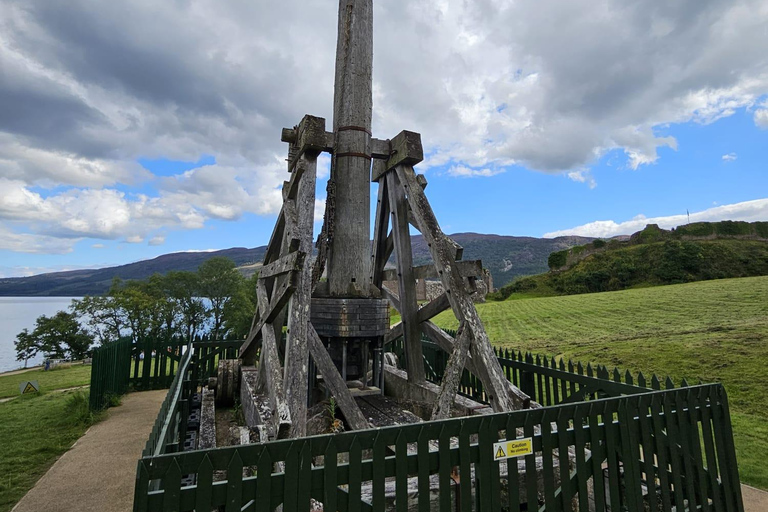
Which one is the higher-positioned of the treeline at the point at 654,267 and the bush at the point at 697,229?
the bush at the point at 697,229

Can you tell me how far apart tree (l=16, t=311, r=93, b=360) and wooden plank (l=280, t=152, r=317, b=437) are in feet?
150

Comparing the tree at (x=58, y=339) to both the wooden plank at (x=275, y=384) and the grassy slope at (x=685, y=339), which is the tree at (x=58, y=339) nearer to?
the grassy slope at (x=685, y=339)

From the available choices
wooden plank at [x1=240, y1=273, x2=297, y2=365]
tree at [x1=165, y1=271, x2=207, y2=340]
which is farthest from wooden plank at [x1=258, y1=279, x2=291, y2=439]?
tree at [x1=165, y1=271, x2=207, y2=340]

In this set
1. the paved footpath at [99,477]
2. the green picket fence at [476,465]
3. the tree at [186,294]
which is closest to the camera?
the green picket fence at [476,465]

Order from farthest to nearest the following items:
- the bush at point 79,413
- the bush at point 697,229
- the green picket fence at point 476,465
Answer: the bush at point 697,229 → the bush at point 79,413 → the green picket fence at point 476,465

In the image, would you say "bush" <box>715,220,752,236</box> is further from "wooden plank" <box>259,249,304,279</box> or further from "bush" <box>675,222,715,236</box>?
"wooden plank" <box>259,249,304,279</box>

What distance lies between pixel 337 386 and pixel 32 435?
6326mm

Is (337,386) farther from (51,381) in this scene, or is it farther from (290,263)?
(51,381)

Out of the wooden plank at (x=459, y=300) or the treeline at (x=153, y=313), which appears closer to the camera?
the wooden plank at (x=459, y=300)

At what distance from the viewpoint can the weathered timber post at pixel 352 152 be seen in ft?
19.9

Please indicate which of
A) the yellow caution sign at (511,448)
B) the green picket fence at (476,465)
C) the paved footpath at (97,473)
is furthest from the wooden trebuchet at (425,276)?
the paved footpath at (97,473)

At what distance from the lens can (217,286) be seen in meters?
43.5

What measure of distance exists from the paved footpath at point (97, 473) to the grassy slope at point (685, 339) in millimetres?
7899

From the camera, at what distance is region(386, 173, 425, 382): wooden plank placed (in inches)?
258
